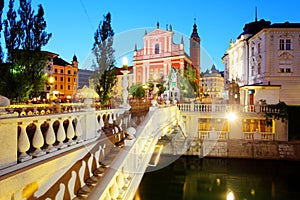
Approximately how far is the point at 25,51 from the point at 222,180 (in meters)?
14.5

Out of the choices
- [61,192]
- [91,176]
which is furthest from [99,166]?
[61,192]

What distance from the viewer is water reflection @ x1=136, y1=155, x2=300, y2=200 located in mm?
13812

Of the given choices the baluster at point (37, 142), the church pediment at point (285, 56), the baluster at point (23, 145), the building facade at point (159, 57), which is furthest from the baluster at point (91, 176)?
the building facade at point (159, 57)

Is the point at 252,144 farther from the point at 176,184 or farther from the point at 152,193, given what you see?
the point at 152,193

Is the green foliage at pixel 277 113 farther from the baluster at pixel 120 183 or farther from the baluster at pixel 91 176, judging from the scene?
the baluster at pixel 91 176

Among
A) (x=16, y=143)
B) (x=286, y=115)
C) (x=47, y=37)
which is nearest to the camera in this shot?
(x=16, y=143)

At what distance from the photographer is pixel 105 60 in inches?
753

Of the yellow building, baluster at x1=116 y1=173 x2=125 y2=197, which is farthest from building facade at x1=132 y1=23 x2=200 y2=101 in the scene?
baluster at x1=116 y1=173 x2=125 y2=197

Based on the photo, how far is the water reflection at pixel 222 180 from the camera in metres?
13.8

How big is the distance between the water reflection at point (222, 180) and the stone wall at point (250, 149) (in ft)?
1.47

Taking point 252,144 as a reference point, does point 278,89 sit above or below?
above

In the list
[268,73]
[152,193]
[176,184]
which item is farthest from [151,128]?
[268,73]

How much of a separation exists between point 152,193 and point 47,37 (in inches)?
448

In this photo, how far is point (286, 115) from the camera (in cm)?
1836
